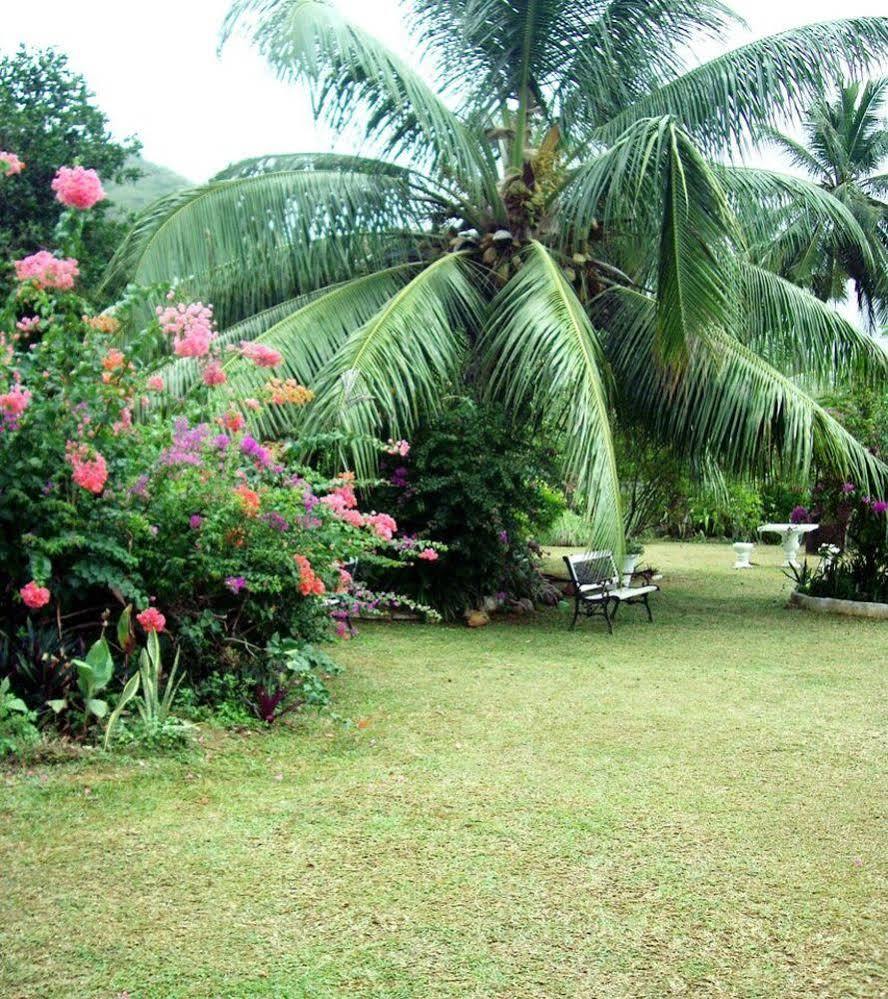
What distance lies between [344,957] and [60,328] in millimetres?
3693

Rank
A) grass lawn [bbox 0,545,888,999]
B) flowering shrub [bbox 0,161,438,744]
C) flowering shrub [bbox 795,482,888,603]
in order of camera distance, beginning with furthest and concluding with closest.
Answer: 1. flowering shrub [bbox 795,482,888,603]
2. flowering shrub [bbox 0,161,438,744]
3. grass lawn [bbox 0,545,888,999]

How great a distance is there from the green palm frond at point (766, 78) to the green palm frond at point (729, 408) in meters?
1.90

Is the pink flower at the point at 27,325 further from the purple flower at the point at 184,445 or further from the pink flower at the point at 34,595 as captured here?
the pink flower at the point at 34,595

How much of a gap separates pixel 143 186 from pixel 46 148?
268 inches

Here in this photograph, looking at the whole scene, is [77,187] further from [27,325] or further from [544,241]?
[544,241]

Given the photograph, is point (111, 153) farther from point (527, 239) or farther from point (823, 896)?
point (823, 896)

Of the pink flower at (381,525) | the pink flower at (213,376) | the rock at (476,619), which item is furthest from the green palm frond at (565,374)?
the pink flower at (213,376)

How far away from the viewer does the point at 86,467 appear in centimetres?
509

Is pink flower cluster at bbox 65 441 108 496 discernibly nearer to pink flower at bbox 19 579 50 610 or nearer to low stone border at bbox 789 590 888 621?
pink flower at bbox 19 579 50 610

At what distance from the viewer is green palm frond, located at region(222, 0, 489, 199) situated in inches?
357

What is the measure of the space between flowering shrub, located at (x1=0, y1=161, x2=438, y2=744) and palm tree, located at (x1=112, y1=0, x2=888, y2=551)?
245 cm

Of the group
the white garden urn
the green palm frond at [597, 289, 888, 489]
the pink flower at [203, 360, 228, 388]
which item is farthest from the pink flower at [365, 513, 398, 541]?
the white garden urn

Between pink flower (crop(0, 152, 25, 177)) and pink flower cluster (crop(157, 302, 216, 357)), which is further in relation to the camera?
pink flower cluster (crop(157, 302, 216, 357))

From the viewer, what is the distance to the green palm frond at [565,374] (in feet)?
27.6
